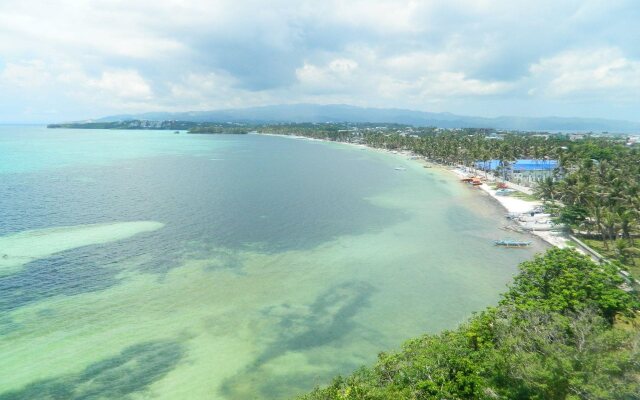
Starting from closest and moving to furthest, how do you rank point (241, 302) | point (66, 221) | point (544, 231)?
1. point (241, 302)
2. point (544, 231)
3. point (66, 221)

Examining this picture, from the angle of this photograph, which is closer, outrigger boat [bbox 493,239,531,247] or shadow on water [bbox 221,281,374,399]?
shadow on water [bbox 221,281,374,399]

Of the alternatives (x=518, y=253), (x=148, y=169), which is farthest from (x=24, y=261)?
(x=148, y=169)

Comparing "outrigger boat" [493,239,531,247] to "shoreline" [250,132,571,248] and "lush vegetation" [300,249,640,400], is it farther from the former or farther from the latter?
"lush vegetation" [300,249,640,400]

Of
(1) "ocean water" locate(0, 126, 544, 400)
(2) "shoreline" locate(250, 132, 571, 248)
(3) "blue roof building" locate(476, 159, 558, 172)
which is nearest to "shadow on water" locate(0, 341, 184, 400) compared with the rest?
(1) "ocean water" locate(0, 126, 544, 400)

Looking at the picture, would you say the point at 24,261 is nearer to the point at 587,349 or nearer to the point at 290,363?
the point at 290,363

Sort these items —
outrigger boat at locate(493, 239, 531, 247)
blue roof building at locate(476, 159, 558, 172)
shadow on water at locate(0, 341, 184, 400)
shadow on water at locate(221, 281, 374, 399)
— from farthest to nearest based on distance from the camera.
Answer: blue roof building at locate(476, 159, 558, 172)
outrigger boat at locate(493, 239, 531, 247)
shadow on water at locate(221, 281, 374, 399)
shadow on water at locate(0, 341, 184, 400)

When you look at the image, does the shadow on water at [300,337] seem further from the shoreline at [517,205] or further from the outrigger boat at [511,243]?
the shoreline at [517,205]
